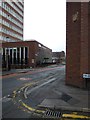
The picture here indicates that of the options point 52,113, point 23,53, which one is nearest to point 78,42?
point 52,113

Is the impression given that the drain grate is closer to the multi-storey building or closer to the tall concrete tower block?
the tall concrete tower block

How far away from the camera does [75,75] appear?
1720cm

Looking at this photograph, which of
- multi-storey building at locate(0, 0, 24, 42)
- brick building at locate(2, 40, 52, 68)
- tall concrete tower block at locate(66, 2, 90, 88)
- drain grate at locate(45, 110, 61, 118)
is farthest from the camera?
multi-storey building at locate(0, 0, 24, 42)

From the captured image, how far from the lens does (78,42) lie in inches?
662

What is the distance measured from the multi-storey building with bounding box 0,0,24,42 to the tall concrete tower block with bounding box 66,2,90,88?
59.8 meters

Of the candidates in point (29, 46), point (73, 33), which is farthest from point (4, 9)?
point (73, 33)

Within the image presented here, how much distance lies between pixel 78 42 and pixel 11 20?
7986 centimetres

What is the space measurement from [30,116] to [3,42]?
79.0 metres

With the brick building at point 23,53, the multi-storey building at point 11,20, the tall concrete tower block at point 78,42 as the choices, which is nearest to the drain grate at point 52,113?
the tall concrete tower block at point 78,42

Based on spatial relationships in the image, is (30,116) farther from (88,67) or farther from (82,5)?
(82,5)

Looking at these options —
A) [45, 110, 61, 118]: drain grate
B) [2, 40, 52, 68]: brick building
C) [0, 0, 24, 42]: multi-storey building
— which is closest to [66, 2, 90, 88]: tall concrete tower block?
[45, 110, 61, 118]: drain grate

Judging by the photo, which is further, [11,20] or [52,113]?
[11,20]

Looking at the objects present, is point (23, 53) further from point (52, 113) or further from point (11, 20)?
point (52, 113)

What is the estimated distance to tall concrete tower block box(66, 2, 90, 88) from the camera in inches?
637
